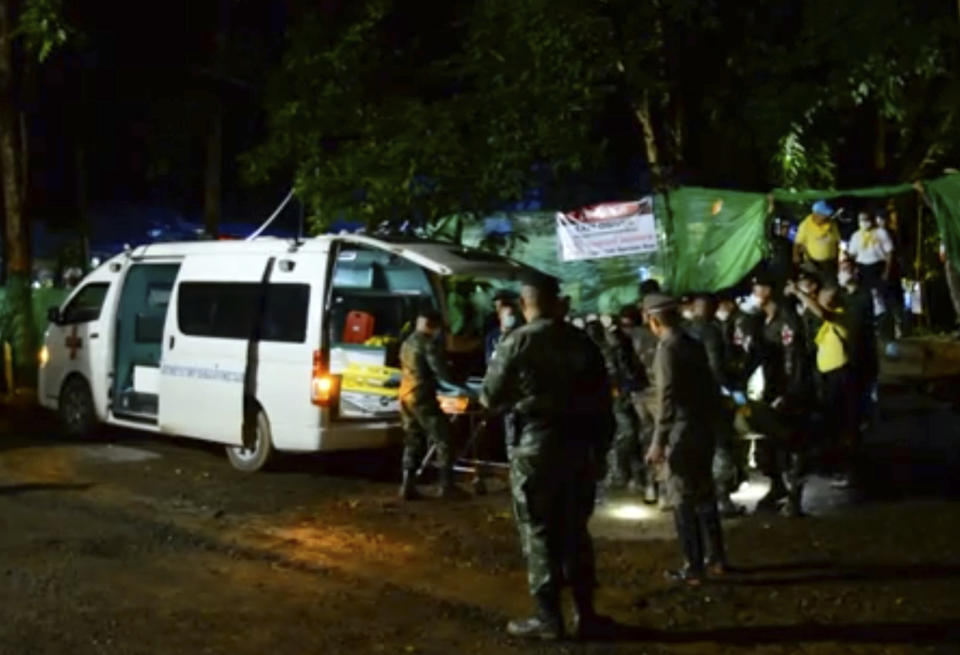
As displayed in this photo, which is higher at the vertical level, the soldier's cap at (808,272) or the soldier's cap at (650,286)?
the soldier's cap at (808,272)

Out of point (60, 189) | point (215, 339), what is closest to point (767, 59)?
point (215, 339)

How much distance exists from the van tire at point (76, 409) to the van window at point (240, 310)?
6.85 feet

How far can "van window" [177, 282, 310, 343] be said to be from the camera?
11.4m

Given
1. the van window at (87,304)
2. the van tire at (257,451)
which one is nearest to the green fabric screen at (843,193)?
the van tire at (257,451)

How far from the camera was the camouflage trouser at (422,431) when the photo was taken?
10633mm

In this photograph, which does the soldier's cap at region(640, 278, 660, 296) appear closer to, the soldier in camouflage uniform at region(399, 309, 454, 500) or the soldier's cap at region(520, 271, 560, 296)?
the soldier in camouflage uniform at region(399, 309, 454, 500)

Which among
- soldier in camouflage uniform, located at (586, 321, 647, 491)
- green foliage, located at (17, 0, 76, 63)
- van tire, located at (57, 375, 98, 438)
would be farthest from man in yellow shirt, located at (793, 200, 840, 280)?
green foliage, located at (17, 0, 76, 63)

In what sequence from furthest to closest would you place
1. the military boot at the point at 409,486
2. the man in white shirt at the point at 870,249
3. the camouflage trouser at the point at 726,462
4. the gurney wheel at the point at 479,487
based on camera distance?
the man in white shirt at the point at 870,249
the gurney wheel at the point at 479,487
the military boot at the point at 409,486
the camouflage trouser at the point at 726,462

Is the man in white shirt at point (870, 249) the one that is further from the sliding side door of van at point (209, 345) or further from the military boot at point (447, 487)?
the sliding side door of van at point (209, 345)

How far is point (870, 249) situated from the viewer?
1491 cm

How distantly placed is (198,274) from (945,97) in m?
8.01

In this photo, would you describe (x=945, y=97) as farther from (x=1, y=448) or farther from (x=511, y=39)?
(x=1, y=448)

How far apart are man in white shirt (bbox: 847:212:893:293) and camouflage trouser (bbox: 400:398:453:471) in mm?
6165

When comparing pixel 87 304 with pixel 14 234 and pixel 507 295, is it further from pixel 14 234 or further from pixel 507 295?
pixel 14 234
